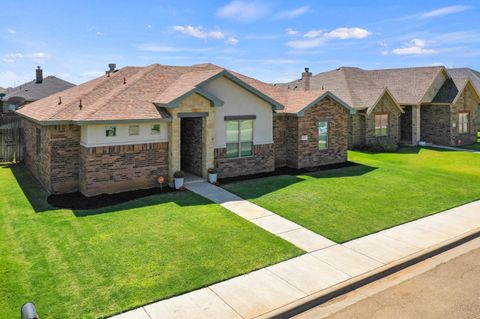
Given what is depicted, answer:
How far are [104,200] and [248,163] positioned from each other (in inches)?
293

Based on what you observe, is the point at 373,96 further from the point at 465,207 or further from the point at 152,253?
the point at 152,253

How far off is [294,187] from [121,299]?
33.9 feet

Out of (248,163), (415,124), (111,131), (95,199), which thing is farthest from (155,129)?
(415,124)

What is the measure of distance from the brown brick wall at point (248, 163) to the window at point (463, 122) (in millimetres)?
21762

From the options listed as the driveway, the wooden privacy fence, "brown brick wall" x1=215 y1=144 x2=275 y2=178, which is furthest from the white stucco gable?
the wooden privacy fence

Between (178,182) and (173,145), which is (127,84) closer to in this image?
(173,145)

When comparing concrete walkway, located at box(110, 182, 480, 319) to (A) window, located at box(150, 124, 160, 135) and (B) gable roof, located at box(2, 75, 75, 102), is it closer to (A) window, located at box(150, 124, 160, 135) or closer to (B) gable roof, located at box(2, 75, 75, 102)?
(A) window, located at box(150, 124, 160, 135)

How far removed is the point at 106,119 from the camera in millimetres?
14484

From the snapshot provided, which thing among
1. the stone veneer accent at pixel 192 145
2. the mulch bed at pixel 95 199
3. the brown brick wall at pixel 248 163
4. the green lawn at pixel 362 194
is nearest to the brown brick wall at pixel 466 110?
the green lawn at pixel 362 194

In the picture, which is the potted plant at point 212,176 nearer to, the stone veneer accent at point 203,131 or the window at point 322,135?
the stone veneer accent at point 203,131

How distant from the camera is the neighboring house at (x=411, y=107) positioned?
94.9 ft

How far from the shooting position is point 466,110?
108ft

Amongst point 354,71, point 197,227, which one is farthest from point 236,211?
point 354,71

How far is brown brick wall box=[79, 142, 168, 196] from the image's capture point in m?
14.8
